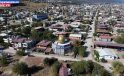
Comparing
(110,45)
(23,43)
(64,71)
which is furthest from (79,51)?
(23,43)

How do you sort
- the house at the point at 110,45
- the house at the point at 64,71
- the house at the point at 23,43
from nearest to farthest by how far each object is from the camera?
the house at the point at 64,71, the house at the point at 23,43, the house at the point at 110,45

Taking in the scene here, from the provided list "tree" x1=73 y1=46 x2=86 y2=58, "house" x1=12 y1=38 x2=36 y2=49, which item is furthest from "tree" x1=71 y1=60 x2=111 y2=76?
"house" x1=12 y1=38 x2=36 y2=49

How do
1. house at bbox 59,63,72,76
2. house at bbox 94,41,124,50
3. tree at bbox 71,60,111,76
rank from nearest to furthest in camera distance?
house at bbox 59,63,72,76 < tree at bbox 71,60,111,76 < house at bbox 94,41,124,50

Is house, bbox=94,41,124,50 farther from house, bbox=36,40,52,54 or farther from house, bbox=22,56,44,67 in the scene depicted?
house, bbox=22,56,44,67

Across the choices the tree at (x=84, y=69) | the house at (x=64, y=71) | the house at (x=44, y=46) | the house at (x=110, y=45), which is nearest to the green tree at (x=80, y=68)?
the tree at (x=84, y=69)

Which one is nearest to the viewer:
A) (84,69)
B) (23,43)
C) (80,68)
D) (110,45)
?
(80,68)

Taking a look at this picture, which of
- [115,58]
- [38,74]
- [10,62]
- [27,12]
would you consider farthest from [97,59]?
[27,12]

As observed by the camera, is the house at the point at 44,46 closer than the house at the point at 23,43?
Yes

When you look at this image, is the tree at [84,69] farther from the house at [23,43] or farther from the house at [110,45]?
the house at [23,43]

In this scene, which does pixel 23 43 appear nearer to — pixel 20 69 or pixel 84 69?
pixel 20 69

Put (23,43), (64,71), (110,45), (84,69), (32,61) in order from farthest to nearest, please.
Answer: (110,45)
(23,43)
(32,61)
(84,69)
(64,71)

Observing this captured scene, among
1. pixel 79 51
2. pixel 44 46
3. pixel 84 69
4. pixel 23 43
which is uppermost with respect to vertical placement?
pixel 23 43
